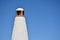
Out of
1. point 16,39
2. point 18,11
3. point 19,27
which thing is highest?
point 18,11

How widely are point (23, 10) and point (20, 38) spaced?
136cm

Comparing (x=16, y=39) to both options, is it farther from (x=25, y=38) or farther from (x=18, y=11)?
(x=18, y=11)

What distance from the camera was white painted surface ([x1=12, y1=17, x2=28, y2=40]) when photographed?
8164 mm

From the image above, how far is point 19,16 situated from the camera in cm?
837

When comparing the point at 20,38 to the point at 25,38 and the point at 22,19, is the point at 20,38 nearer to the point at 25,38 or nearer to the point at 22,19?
the point at 25,38

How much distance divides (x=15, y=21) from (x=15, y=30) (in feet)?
1.33

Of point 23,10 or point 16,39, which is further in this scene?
point 23,10

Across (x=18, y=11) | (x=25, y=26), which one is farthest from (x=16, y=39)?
(x=18, y=11)

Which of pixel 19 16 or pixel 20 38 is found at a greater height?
pixel 19 16

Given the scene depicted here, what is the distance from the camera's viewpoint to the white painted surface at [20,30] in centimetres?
816

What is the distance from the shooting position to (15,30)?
325 inches

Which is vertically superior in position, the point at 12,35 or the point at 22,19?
the point at 22,19

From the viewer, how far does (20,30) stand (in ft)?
26.9

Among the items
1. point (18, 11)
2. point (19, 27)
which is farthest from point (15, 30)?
point (18, 11)
